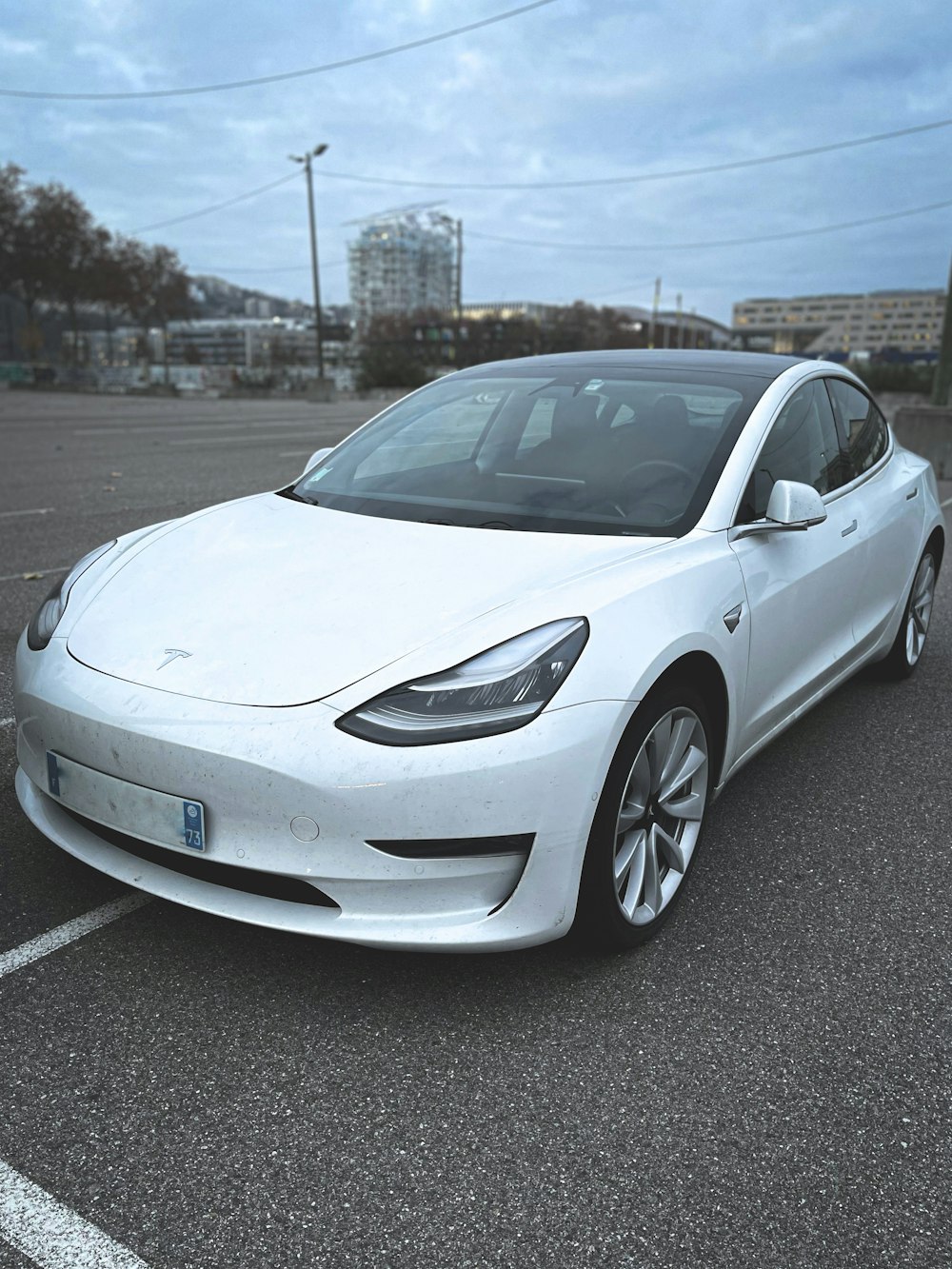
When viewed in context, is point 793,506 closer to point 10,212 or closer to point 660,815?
point 660,815

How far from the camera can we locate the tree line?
55.7 m

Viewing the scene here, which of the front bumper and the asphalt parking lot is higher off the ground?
the front bumper

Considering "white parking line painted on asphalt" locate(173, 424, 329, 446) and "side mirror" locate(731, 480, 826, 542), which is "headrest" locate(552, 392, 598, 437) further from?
"white parking line painted on asphalt" locate(173, 424, 329, 446)

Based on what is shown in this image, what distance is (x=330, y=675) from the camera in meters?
2.34

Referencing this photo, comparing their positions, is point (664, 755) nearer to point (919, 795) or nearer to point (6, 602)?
point (919, 795)

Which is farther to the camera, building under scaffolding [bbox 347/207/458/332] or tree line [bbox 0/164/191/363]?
building under scaffolding [bbox 347/207/458/332]

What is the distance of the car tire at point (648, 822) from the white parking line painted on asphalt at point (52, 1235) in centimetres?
115

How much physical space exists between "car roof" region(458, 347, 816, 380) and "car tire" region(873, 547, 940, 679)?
1.36m

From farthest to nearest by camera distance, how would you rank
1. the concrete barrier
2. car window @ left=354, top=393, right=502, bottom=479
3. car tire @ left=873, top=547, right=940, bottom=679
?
the concrete barrier, car tire @ left=873, top=547, right=940, bottom=679, car window @ left=354, top=393, right=502, bottom=479

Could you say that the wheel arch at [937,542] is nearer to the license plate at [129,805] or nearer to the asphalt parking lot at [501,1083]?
the asphalt parking lot at [501,1083]

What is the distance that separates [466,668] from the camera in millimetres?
2328

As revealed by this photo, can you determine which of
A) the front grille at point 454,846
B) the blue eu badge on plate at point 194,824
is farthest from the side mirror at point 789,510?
the blue eu badge on plate at point 194,824

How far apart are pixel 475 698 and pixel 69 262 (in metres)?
62.7

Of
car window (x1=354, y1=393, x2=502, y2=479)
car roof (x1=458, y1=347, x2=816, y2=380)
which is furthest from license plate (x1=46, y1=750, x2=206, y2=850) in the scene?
car roof (x1=458, y1=347, x2=816, y2=380)
